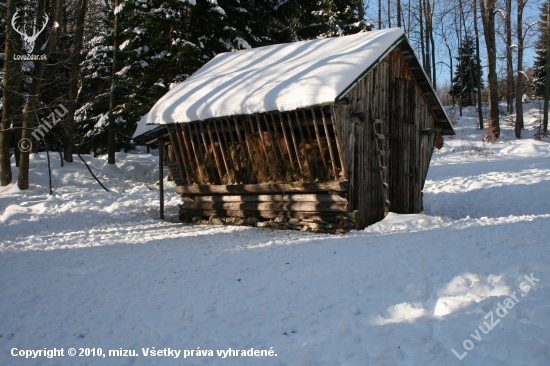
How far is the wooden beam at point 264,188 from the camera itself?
9.66 m

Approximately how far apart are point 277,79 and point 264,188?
264 centimetres

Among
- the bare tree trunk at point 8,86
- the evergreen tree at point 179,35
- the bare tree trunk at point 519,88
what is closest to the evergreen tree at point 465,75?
the bare tree trunk at point 519,88

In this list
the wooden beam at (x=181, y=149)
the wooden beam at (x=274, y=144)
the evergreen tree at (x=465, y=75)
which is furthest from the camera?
the evergreen tree at (x=465, y=75)

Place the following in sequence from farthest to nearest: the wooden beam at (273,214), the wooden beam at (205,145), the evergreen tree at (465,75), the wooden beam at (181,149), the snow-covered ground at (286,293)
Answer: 1. the evergreen tree at (465,75)
2. the wooden beam at (181,149)
3. the wooden beam at (205,145)
4. the wooden beam at (273,214)
5. the snow-covered ground at (286,293)

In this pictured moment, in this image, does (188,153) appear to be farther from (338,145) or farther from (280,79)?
(338,145)

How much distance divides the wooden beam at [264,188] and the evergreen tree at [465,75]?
34.0 meters

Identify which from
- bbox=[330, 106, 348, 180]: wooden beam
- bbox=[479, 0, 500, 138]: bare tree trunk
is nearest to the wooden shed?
bbox=[330, 106, 348, 180]: wooden beam

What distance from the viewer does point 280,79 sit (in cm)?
1041

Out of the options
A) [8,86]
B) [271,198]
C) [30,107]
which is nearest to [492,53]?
[271,198]

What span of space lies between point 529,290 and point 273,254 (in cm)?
410

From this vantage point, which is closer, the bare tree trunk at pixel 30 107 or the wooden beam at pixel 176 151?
the wooden beam at pixel 176 151

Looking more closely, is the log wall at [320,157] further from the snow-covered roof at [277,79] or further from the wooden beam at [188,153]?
the snow-covered roof at [277,79]

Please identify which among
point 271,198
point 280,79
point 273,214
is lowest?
point 273,214

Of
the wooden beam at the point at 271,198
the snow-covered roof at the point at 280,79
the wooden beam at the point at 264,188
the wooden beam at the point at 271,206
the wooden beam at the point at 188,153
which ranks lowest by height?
the wooden beam at the point at 271,206
